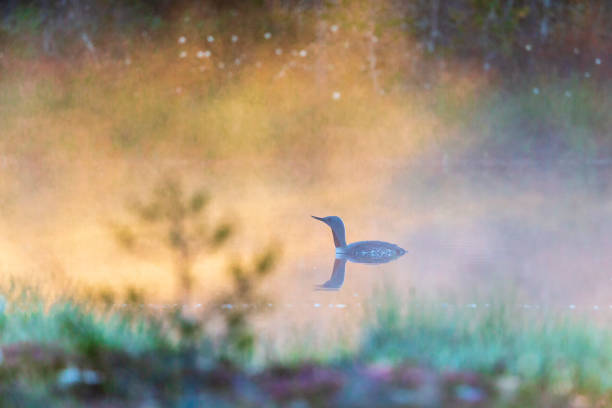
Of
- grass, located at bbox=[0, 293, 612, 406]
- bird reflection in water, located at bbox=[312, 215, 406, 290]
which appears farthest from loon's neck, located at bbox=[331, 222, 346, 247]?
grass, located at bbox=[0, 293, 612, 406]

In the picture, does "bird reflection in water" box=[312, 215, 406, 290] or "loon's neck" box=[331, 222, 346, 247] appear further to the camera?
"loon's neck" box=[331, 222, 346, 247]

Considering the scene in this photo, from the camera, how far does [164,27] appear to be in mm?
15289

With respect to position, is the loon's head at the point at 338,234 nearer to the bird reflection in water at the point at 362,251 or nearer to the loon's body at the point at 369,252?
the bird reflection in water at the point at 362,251

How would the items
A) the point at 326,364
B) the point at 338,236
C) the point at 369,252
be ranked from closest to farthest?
the point at 326,364, the point at 369,252, the point at 338,236

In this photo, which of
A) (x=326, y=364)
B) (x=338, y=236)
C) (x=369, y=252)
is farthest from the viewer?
(x=338, y=236)

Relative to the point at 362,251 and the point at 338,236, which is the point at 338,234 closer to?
the point at 338,236

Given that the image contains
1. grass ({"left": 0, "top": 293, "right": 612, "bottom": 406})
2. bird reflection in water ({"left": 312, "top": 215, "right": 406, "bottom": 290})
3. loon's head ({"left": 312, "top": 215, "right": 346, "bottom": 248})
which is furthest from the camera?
loon's head ({"left": 312, "top": 215, "right": 346, "bottom": 248})

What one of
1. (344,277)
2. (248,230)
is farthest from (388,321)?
(248,230)

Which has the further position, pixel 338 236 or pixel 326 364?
pixel 338 236

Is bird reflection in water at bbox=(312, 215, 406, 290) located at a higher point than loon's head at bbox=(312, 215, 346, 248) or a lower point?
lower

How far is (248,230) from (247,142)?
6.32 meters

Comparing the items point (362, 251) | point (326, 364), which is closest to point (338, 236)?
point (362, 251)

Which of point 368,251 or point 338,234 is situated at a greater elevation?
point 338,234

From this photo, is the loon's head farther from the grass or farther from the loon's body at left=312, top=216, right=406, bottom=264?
the grass
